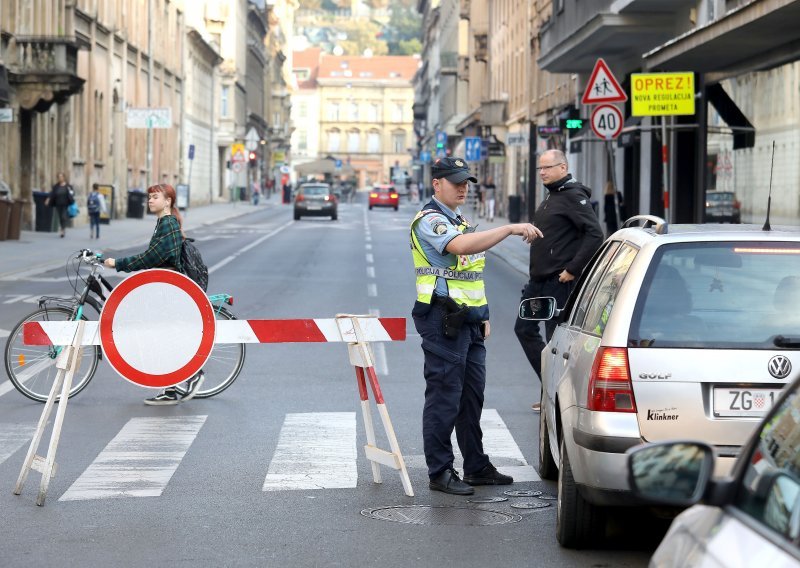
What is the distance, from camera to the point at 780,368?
19.4 feet

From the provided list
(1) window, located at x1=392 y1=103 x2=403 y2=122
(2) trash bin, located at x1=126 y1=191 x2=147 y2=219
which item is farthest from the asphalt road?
(1) window, located at x1=392 y1=103 x2=403 y2=122

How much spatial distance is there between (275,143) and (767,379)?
13536 centimetres

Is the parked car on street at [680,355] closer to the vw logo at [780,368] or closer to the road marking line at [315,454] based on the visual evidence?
the vw logo at [780,368]

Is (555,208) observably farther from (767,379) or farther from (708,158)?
(708,158)

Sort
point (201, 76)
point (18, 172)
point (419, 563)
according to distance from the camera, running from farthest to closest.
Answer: point (201, 76) < point (18, 172) < point (419, 563)

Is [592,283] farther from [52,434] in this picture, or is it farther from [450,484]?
[52,434]

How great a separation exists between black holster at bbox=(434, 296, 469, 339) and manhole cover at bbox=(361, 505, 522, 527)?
2.96 ft

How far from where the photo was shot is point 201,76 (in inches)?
3447

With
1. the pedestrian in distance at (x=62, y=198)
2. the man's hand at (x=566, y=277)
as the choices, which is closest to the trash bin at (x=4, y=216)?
Answer: the pedestrian in distance at (x=62, y=198)

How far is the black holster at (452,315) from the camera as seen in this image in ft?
25.5

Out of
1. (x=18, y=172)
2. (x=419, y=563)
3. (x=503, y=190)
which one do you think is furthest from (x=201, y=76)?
(x=419, y=563)

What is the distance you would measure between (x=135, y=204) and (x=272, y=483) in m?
47.4

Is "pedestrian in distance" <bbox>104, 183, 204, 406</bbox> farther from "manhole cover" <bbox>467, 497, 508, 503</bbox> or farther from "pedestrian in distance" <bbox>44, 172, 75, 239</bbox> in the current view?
"pedestrian in distance" <bbox>44, 172, 75, 239</bbox>

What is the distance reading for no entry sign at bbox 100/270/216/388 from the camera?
8.18 m
